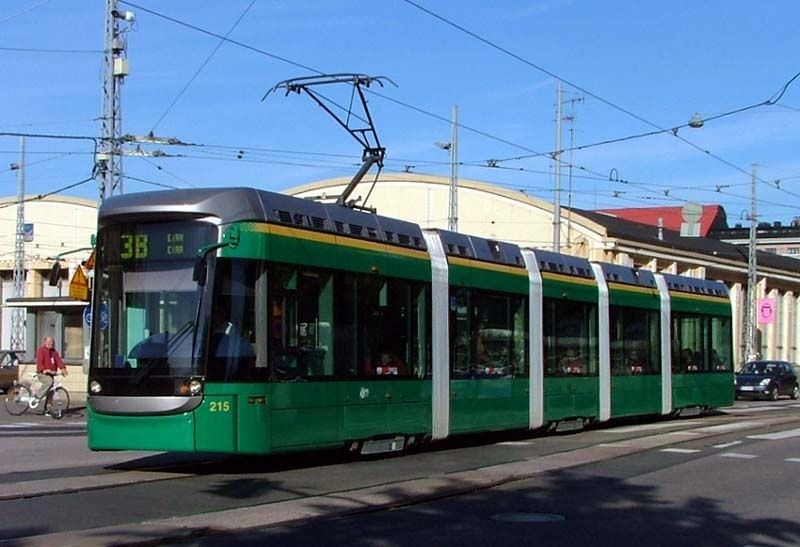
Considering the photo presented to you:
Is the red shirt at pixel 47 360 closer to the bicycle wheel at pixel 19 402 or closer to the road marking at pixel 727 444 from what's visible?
the bicycle wheel at pixel 19 402

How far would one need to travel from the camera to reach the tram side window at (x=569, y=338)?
19.5 m

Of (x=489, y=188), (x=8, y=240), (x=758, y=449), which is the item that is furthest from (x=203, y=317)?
(x=8, y=240)

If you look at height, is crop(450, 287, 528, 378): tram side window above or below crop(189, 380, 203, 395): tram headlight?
above

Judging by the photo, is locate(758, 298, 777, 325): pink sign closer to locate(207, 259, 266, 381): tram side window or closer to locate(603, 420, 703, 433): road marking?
locate(603, 420, 703, 433): road marking

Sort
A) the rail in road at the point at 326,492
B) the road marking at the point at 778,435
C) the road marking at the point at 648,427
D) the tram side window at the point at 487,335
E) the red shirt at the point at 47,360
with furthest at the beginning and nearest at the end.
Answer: the red shirt at the point at 47,360, the road marking at the point at 648,427, the road marking at the point at 778,435, the tram side window at the point at 487,335, the rail in road at the point at 326,492

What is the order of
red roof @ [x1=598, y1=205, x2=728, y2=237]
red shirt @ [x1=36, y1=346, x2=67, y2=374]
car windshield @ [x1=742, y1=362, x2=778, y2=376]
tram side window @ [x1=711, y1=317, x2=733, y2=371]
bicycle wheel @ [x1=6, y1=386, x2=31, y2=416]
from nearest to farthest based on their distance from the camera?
red shirt @ [x1=36, y1=346, x2=67, y2=374] < bicycle wheel @ [x1=6, y1=386, x2=31, y2=416] < tram side window @ [x1=711, y1=317, x2=733, y2=371] < car windshield @ [x1=742, y1=362, x2=778, y2=376] < red roof @ [x1=598, y1=205, x2=728, y2=237]

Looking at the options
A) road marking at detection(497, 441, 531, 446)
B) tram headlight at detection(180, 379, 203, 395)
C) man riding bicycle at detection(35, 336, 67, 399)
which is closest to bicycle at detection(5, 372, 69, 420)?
man riding bicycle at detection(35, 336, 67, 399)

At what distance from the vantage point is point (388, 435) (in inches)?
592

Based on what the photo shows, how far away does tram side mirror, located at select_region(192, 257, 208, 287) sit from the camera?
40.3 ft

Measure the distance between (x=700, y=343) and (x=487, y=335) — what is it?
10.1 meters

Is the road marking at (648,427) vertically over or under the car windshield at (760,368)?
under

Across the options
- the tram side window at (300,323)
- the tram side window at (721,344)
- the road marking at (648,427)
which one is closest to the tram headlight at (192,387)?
the tram side window at (300,323)

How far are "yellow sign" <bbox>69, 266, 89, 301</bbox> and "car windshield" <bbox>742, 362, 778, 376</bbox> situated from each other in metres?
26.4

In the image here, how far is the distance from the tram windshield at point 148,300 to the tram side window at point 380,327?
2166mm
